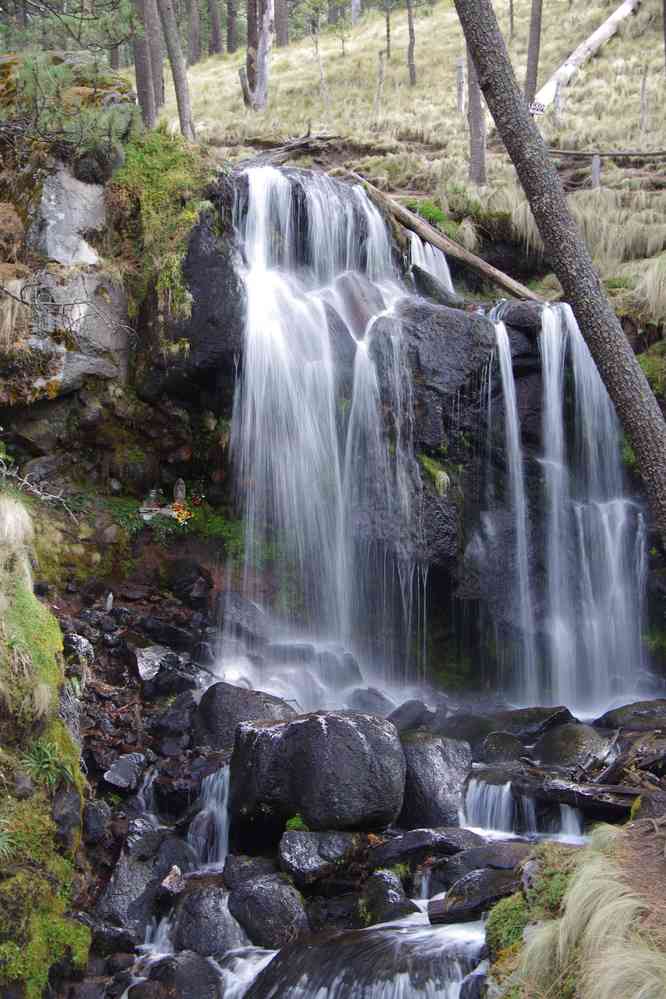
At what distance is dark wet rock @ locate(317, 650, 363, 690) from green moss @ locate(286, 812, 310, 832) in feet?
11.2

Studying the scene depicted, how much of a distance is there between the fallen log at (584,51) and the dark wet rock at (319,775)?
2589cm

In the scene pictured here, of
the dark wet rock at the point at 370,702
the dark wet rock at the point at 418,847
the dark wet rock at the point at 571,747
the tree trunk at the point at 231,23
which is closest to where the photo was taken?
the dark wet rock at the point at 418,847

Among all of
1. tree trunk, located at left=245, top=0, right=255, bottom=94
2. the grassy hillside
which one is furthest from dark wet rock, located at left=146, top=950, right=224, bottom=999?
tree trunk, located at left=245, top=0, right=255, bottom=94

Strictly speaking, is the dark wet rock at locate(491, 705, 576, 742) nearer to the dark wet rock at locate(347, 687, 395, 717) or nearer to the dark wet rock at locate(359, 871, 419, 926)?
the dark wet rock at locate(347, 687, 395, 717)

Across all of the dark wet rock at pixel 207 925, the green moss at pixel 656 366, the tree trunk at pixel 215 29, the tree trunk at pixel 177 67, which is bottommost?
the dark wet rock at pixel 207 925

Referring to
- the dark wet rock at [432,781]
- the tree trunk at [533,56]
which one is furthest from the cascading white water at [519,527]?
the tree trunk at [533,56]

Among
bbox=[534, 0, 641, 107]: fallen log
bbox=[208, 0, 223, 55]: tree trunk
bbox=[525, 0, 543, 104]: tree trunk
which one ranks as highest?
bbox=[208, 0, 223, 55]: tree trunk

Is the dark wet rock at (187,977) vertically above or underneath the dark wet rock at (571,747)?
underneath

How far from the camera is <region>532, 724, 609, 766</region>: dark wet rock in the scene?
27.3ft

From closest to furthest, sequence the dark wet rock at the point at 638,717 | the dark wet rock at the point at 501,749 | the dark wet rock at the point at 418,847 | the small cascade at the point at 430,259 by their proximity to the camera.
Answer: the dark wet rock at the point at 418,847 < the dark wet rock at the point at 501,749 < the dark wet rock at the point at 638,717 < the small cascade at the point at 430,259

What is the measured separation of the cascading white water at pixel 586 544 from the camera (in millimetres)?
11664

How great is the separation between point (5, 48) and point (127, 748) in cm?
786

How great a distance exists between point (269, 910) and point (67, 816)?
1607mm

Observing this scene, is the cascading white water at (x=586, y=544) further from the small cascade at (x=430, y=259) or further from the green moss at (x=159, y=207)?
the green moss at (x=159, y=207)
